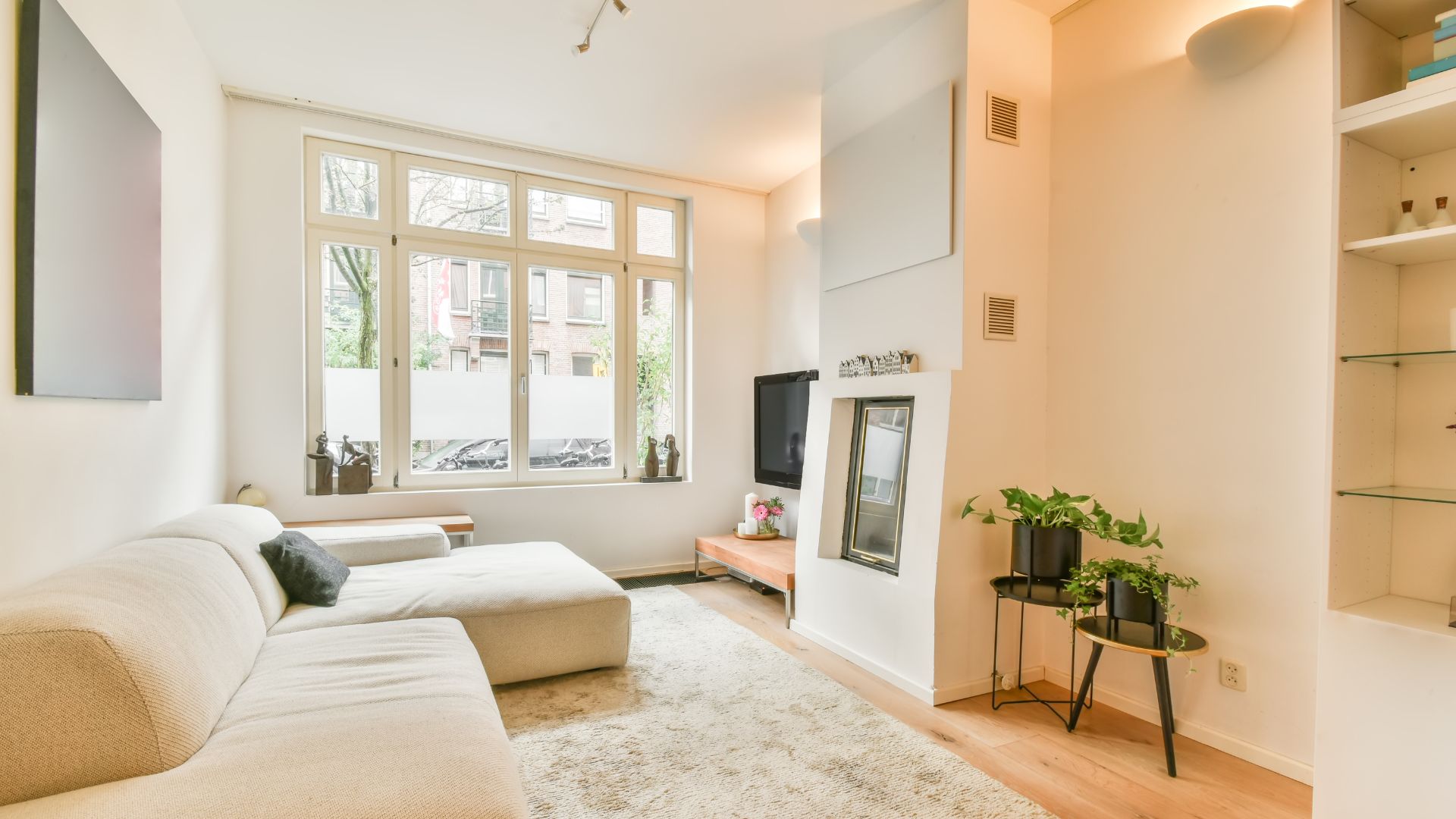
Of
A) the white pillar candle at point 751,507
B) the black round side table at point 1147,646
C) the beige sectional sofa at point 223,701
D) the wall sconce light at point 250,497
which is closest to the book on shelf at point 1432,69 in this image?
the black round side table at point 1147,646

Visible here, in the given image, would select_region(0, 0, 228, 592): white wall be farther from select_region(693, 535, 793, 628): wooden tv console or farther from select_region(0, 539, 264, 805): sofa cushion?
select_region(693, 535, 793, 628): wooden tv console

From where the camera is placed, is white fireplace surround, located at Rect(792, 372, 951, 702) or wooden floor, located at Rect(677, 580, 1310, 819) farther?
white fireplace surround, located at Rect(792, 372, 951, 702)

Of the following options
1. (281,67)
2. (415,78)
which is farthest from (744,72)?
(281,67)

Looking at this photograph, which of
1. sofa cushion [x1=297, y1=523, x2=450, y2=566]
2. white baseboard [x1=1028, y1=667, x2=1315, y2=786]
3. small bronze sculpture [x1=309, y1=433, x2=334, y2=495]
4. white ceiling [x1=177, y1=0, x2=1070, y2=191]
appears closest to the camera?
white baseboard [x1=1028, y1=667, x2=1315, y2=786]

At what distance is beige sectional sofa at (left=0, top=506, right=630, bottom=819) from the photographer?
1273 millimetres

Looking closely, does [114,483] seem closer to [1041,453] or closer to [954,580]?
[954,580]

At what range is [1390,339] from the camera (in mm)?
1896

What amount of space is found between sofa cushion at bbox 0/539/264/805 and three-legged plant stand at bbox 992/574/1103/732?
8.20 feet

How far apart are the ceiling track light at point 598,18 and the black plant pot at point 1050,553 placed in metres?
2.68

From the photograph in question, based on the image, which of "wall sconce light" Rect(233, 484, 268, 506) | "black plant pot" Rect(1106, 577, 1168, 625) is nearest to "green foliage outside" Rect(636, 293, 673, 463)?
"wall sconce light" Rect(233, 484, 268, 506)

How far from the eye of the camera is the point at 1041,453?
2.98 meters

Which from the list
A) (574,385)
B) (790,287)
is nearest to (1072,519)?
(790,287)

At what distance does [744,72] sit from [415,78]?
1.76 meters

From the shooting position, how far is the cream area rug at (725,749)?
77.2 inches
